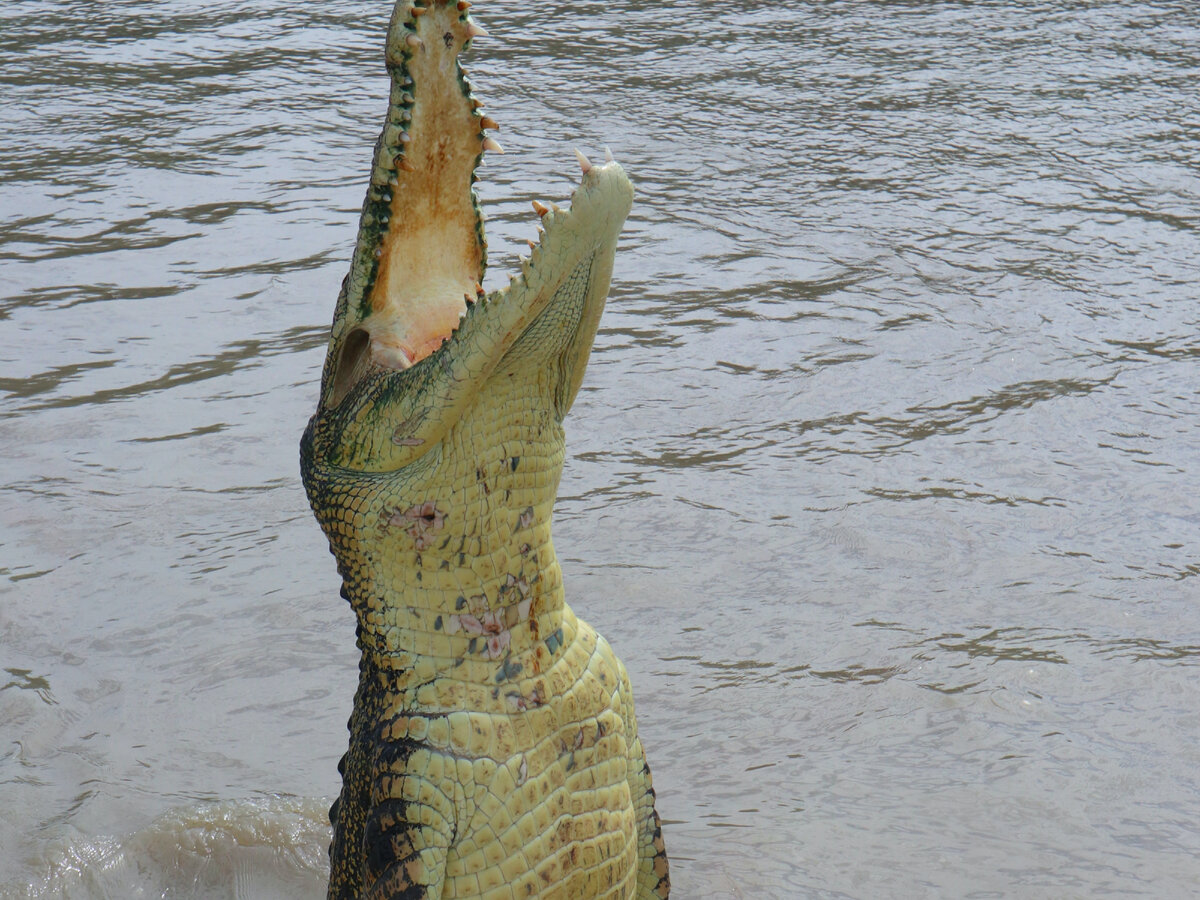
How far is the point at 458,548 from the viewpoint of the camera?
6.56ft

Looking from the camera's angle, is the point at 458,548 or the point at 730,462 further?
the point at 730,462

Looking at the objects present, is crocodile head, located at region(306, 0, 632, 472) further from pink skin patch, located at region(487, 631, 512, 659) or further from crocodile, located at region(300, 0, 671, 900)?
pink skin patch, located at region(487, 631, 512, 659)

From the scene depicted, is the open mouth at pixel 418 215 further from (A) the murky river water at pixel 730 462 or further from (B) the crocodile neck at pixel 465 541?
(A) the murky river water at pixel 730 462

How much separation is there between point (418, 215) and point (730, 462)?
9.15 ft

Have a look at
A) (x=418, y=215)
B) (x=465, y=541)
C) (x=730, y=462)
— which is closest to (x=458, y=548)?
(x=465, y=541)

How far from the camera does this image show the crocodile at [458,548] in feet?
6.45

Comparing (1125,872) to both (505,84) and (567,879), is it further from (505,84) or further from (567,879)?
(505,84)

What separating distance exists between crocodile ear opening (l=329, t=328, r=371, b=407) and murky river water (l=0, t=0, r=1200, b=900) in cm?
150

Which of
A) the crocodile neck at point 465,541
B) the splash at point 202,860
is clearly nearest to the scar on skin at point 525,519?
the crocodile neck at point 465,541

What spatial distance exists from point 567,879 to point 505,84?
7072 millimetres

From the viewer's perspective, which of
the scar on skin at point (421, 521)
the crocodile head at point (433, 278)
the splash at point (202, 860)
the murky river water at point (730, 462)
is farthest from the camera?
the murky river water at point (730, 462)

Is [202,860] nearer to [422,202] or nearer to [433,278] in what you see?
[433,278]

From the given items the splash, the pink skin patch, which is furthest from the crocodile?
the splash

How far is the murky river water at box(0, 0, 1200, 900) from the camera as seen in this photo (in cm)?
330
